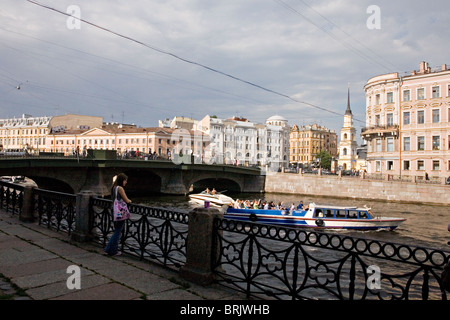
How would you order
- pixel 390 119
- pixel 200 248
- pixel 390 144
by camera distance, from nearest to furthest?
pixel 200 248, pixel 390 144, pixel 390 119

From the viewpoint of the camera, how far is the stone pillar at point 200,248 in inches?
221

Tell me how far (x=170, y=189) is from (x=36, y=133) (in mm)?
72267

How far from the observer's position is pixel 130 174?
56031mm

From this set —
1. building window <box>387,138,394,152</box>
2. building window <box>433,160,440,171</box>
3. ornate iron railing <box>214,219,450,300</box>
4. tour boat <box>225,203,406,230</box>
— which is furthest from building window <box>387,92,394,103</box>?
ornate iron railing <box>214,219,450,300</box>

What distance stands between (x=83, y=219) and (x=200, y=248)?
151 inches

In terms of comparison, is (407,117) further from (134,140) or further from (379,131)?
(134,140)

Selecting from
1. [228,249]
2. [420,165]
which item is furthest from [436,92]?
[228,249]

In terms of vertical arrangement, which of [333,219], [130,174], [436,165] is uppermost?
[436,165]

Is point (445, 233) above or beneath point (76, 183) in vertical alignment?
beneath

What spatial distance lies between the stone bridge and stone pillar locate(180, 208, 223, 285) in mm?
28409
